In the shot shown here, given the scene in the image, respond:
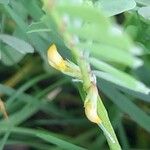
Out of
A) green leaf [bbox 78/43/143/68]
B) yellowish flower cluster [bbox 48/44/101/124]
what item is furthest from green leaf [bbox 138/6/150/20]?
green leaf [bbox 78/43/143/68]

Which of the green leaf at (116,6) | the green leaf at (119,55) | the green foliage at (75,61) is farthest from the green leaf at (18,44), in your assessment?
the green leaf at (119,55)

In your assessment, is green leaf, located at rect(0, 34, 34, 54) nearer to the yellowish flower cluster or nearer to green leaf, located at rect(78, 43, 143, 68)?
the yellowish flower cluster

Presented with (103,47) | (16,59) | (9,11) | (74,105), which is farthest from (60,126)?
(103,47)

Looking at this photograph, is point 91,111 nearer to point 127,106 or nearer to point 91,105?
point 91,105

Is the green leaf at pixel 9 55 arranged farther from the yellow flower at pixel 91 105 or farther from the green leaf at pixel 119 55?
the green leaf at pixel 119 55

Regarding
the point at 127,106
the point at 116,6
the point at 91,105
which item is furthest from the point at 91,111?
the point at 127,106

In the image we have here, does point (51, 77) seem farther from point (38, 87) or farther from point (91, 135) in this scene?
point (91, 135)

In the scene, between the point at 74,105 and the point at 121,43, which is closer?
the point at 121,43

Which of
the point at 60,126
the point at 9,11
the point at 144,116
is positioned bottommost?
the point at 60,126
